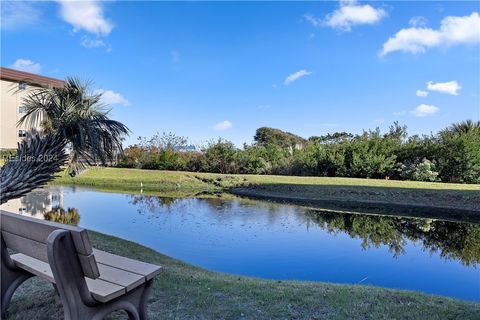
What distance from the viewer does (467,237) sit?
8.38 m

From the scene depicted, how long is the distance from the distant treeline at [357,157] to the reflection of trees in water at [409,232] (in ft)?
29.4

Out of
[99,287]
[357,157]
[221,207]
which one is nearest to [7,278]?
[99,287]

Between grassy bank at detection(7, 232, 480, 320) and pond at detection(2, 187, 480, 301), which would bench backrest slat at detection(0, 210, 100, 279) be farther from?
pond at detection(2, 187, 480, 301)

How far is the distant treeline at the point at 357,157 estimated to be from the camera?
17858 millimetres

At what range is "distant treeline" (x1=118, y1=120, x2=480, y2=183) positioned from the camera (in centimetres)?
1786

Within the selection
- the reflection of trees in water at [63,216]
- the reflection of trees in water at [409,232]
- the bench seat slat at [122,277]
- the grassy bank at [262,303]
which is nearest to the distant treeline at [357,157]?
the reflection of trees in water at [63,216]

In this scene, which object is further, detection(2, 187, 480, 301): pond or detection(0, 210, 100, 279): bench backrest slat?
detection(2, 187, 480, 301): pond

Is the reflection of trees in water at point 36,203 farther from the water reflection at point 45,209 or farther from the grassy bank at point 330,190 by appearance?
the grassy bank at point 330,190

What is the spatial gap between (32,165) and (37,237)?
4.96ft

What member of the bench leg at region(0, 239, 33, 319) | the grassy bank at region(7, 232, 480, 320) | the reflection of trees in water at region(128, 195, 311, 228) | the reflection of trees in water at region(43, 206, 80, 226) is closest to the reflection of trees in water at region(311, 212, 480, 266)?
the reflection of trees in water at region(128, 195, 311, 228)

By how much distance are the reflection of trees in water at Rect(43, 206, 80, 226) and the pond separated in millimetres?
25

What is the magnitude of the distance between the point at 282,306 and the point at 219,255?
353cm

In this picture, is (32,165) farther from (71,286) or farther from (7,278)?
(71,286)

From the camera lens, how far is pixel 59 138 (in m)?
3.71
